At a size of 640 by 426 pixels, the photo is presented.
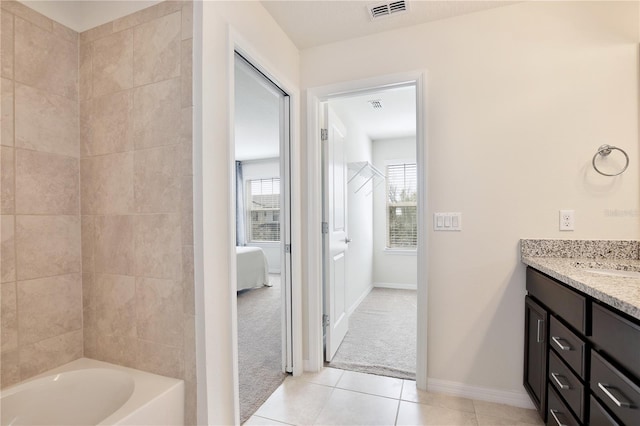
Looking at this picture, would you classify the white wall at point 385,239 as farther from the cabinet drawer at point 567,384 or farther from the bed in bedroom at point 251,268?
the cabinet drawer at point 567,384

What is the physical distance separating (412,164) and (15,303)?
4806mm

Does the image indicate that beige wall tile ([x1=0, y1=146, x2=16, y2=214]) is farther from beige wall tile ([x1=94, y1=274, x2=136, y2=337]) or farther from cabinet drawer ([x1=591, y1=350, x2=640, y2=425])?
cabinet drawer ([x1=591, y1=350, x2=640, y2=425])

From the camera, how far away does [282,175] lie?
7.23 ft

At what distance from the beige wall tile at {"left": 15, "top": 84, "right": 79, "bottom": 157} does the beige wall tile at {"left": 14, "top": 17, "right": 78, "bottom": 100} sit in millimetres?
45

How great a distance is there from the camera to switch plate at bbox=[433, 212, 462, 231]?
76.5 inches

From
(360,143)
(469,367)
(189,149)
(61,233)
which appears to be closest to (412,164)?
(360,143)

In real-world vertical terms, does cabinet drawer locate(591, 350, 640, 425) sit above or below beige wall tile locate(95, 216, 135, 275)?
below

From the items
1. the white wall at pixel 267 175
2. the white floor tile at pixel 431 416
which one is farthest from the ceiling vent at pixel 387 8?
the white wall at pixel 267 175

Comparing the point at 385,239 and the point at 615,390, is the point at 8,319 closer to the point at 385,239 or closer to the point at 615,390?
the point at 615,390

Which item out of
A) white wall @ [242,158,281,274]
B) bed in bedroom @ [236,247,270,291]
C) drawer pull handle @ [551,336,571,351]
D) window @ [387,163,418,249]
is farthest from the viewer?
white wall @ [242,158,281,274]

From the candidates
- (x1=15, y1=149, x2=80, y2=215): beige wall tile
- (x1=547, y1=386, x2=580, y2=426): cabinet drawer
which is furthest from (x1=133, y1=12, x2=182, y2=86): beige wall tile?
(x1=547, y1=386, x2=580, y2=426): cabinet drawer

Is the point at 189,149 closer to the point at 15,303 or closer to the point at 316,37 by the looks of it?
the point at 15,303

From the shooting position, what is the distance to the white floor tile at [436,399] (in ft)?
6.06

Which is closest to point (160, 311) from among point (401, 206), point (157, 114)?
point (157, 114)
